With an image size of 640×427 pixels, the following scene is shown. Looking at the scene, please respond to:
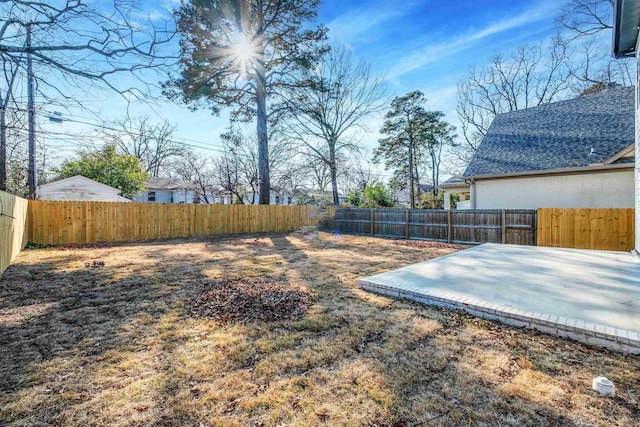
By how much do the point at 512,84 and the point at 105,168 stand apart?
2779cm

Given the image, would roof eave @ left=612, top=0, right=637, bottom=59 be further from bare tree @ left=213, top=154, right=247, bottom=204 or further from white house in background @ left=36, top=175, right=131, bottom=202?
white house in background @ left=36, top=175, right=131, bottom=202

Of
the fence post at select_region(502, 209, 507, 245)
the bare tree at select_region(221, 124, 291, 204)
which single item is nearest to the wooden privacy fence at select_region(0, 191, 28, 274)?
the bare tree at select_region(221, 124, 291, 204)

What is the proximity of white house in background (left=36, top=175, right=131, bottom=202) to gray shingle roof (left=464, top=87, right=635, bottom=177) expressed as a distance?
2003 cm

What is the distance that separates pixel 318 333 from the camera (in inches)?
110

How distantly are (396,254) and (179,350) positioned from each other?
605 centimetres

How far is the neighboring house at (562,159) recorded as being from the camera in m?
8.62

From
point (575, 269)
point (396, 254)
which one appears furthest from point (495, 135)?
point (575, 269)

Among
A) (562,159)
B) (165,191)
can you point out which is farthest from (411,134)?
(165,191)

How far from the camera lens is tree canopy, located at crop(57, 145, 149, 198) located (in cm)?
1789

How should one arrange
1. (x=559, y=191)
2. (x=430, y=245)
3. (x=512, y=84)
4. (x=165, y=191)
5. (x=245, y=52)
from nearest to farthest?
(x=559, y=191) → (x=430, y=245) → (x=245, y=52) → (x=512, y=84) → (x=165, y=191)

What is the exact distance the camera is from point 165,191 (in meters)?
27.4

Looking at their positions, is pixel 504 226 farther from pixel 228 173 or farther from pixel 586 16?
pixel 228 173

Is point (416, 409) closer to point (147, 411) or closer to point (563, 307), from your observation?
point (147, 411)

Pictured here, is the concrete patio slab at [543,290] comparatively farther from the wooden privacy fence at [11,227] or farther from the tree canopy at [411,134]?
the tree canopy at [411,134]
